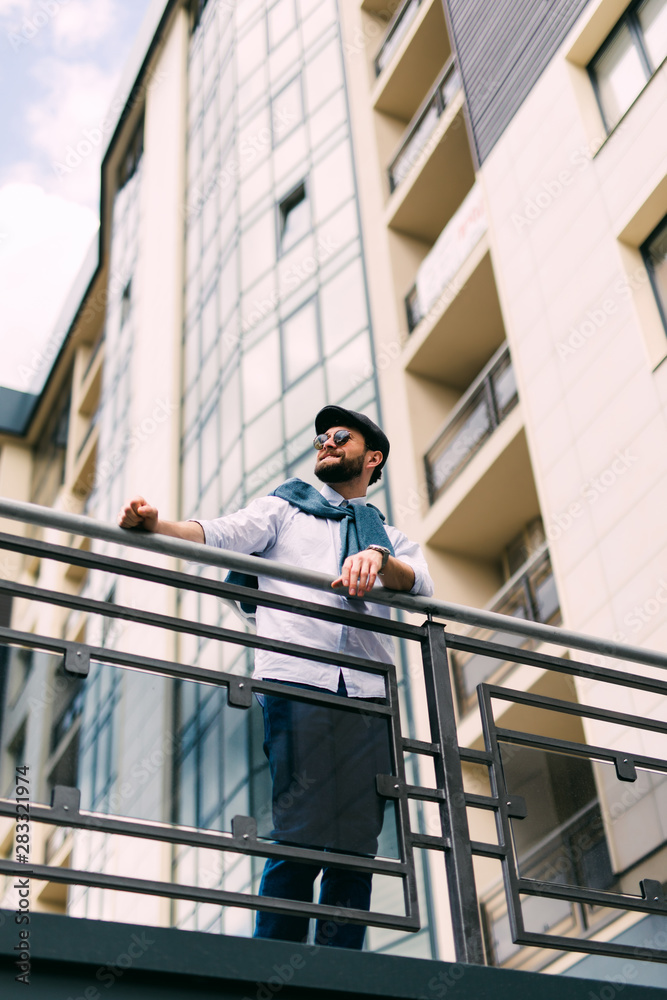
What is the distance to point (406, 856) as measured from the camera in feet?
12.1

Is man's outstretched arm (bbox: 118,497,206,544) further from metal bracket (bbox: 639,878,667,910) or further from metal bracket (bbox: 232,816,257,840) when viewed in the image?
metal bracket (bbox: 639,878,667,910)

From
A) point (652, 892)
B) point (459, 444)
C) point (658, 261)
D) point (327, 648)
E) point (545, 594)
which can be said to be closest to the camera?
point (652, 892)

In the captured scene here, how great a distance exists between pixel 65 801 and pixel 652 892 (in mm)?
2143

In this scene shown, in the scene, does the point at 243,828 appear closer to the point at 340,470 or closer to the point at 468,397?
the point at 340,470

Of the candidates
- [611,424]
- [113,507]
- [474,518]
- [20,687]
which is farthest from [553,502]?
[113,507]

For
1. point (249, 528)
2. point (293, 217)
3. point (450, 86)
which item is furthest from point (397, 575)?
point (293, 217)

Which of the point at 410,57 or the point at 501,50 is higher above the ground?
the point at 410,57

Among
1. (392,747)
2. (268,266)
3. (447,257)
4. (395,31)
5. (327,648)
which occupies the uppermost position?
(395,31)

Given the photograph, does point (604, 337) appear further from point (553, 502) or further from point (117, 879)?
point (117, 879)

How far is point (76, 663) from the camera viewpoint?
351 cm

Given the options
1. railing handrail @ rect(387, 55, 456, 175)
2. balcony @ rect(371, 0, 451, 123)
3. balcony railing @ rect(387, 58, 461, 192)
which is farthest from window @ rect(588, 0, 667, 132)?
balcony @ rect(371, 0, 451, 123)

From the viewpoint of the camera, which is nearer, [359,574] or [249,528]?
[359,574]

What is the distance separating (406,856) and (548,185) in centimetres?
1166

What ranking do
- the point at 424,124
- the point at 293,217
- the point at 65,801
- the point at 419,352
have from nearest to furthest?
the point at 65,801 → the point at 419,352 → the point at 424,124 → the point at 293,217
